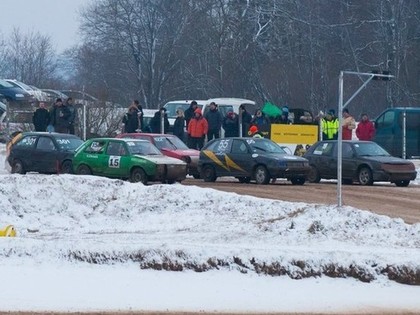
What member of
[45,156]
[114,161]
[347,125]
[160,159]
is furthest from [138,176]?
[347,125]

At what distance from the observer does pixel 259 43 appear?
65.3 meters

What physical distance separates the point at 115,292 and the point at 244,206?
836 centimetres

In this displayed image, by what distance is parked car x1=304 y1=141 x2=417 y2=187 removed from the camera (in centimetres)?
3344

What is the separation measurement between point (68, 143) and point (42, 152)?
2.79ft

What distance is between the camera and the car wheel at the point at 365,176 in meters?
33.6

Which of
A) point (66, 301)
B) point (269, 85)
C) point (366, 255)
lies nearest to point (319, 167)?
point (366, 255)

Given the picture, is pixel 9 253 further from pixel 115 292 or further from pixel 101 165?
pixel 101 165

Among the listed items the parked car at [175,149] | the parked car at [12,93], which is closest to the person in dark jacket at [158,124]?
the parked car at [175,149]

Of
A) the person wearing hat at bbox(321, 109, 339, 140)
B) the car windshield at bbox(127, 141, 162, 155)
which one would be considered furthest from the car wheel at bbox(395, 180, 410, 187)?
the car windshield at bbox(127, 141, 162, 155)

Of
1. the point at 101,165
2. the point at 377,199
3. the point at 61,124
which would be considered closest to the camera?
the point at 377,199

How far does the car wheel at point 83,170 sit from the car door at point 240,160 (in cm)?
381

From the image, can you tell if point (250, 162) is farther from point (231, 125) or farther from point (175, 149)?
point (231, 125)

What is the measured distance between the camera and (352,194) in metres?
29.6

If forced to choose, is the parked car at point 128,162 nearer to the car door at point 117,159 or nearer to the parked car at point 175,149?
the car door at point 117,159
